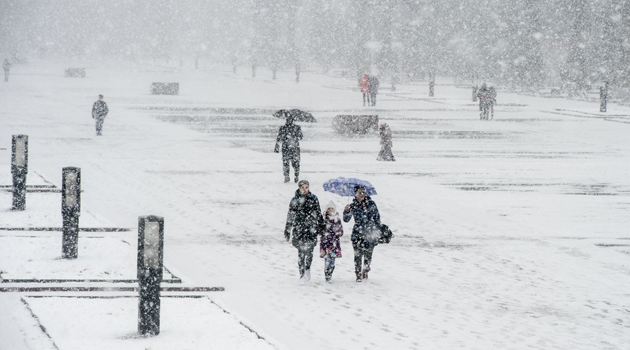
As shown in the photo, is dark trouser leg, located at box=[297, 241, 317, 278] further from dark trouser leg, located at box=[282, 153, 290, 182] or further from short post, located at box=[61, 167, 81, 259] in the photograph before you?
dark trouser leg, located at box=[282, 153, 290, 182]

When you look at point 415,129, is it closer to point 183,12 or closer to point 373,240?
point 373,240

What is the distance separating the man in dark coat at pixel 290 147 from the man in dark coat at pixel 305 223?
7.97 meters

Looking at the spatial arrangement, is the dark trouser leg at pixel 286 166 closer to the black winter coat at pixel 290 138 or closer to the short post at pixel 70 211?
the black winter coat at pixel 290 138

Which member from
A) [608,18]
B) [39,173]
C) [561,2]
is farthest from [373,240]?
[561,2]

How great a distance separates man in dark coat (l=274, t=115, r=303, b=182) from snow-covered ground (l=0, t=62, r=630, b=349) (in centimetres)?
41

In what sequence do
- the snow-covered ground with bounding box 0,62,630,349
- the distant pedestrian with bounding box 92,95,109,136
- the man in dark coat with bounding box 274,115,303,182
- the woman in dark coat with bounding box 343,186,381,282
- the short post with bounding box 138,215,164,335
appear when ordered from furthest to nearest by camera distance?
the distant pedestrian with bounding box 92,95,109,136, the man in dark coat with bounding box 274,115,303,182, the woman in dark coat with bounding box 343,186,381,282, the snow-covered ground with bounding box 0,62,630,349, the short post with bounding box 138,215,164,335

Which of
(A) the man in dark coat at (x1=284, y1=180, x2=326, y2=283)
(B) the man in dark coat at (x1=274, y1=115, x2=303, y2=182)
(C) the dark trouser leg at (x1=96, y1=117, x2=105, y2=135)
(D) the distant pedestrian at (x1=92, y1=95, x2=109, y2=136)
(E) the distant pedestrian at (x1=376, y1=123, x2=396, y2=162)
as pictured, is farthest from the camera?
(C) the dark trouser leg at (x1=96, y1=117, x2=105, y2=135)

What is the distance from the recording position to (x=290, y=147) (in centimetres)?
1908

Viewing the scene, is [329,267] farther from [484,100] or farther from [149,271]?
[484,100]

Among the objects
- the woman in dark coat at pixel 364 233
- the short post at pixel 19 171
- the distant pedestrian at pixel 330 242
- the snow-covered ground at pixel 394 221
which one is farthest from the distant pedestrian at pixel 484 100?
the distant pedestrian at pixel 330 242

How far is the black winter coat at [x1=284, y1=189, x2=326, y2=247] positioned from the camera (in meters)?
10.9

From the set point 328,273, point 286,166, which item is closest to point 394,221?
point 328,273

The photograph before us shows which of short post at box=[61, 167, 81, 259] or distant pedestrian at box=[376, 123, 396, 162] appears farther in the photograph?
distant pedestrian at box=[376, 123, 396, 162]

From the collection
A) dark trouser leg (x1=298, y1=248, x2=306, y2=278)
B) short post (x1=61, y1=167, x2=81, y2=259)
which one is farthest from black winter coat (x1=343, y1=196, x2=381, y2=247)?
short post (x1=61, y1=167, x2=81, y2=259)
